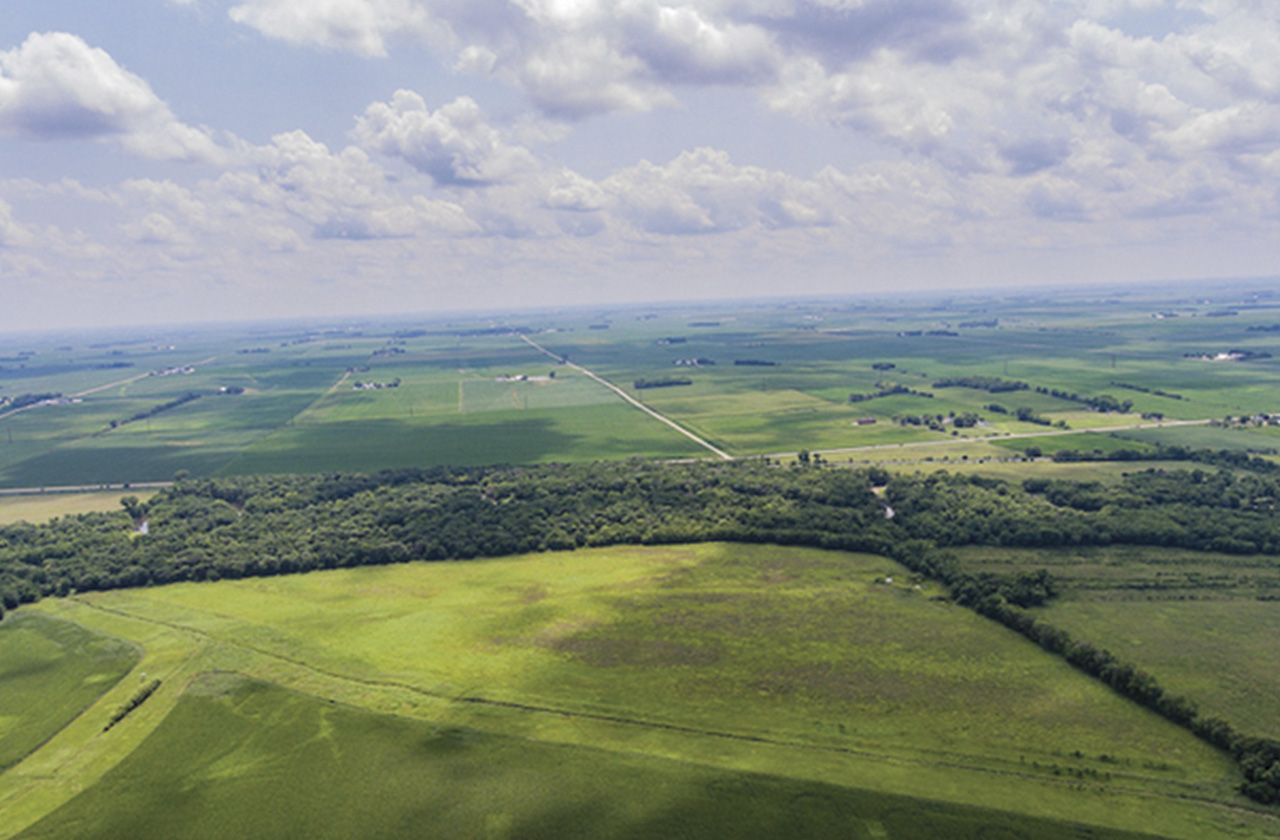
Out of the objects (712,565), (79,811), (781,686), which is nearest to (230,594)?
(79,811)

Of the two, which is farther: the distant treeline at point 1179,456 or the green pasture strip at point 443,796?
the distant treeline at point 1179,456

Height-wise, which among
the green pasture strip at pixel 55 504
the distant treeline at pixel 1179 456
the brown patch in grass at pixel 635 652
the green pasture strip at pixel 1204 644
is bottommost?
the brown patch in grass at pixel 635 652

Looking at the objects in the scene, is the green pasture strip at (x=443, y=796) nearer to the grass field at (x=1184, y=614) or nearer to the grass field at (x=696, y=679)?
the grass field at (x=696, y=679)

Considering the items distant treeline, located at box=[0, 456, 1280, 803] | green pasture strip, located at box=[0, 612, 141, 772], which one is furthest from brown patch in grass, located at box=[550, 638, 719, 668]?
green pasture strip, located at box=[0, 612, 141, 772]

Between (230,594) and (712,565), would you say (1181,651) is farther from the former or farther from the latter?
(230,594)

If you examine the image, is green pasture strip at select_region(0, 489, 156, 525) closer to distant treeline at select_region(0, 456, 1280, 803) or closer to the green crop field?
distant treeline at select_region(0, 456, 1280, 803)

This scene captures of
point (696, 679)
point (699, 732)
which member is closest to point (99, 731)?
point (699, 732)

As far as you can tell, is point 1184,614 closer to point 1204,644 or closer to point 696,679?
point 1204,644

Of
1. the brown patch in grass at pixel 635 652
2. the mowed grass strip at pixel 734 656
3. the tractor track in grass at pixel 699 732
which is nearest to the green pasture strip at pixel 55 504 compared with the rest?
the mowed grass strip at pixel 734 656
